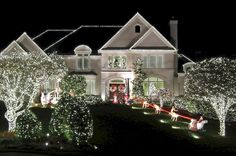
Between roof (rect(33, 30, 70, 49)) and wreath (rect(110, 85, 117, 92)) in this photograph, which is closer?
wreath (rect(110, 85, 117, 92))

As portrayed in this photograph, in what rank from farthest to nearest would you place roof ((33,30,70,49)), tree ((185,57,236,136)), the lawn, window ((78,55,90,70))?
roof ((33,30,70,49))
window ((78,55,90,70))
tree ((185,57,236,136))
the lawn

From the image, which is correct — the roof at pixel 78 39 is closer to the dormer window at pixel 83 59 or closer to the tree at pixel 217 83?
the dormer window at pixel 83 59

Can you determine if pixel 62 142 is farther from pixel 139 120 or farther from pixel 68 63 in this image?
pixel 68 63

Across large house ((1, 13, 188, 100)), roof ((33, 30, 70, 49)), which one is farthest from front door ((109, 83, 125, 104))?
roof ((33, 30, 70, 49))

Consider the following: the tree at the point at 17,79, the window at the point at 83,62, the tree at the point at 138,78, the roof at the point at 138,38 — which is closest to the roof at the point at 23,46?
the window at the point at 83,62

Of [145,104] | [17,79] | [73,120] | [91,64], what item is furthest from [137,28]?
[73,120]

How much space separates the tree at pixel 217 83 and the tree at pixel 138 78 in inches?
478

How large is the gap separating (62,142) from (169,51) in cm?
2297

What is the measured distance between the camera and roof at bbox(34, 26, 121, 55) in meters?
53.3

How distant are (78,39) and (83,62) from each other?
124 inches

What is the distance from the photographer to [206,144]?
1266 inches

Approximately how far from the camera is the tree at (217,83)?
1356 inches

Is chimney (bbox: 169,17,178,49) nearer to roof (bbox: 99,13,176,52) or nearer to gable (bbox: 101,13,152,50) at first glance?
roof (bbox: 99,13,176,52)

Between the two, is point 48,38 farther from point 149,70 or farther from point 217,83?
point 217,83
